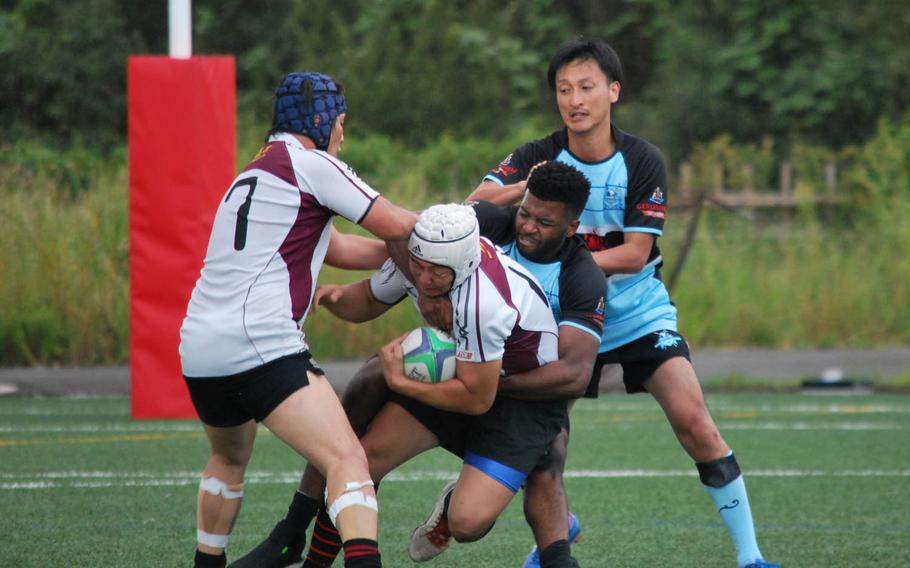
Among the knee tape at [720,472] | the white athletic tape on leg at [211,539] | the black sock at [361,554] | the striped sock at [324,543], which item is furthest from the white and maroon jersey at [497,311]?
the white athletic tape on leg at [211,539]

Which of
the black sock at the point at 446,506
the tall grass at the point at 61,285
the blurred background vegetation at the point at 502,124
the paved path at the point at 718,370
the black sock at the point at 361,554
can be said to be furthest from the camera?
the blurred background vegetation at the point at 502,124

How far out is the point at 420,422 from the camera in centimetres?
518

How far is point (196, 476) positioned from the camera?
26.0 feet

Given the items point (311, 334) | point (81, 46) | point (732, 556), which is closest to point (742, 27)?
point (81, 46)

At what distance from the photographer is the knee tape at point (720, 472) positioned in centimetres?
551

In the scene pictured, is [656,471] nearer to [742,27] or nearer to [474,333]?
[474,333]

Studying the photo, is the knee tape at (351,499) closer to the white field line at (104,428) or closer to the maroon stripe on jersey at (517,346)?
the maroon stripe on jersey at (517,346)

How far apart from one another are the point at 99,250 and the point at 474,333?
9.10 meters

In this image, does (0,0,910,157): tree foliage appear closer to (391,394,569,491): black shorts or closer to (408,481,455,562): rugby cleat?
(408,481,455,562): rugby cleat

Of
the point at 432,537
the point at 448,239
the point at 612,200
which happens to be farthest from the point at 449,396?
the point at 612,200

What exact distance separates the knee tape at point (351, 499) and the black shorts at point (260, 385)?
1.21 feet

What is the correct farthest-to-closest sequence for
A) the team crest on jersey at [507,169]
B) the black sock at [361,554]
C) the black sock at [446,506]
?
the team crest on jersey at [507,169] → the black sock at [446,506] → the black sock at [361,554]

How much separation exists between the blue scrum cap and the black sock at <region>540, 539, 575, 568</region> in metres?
1.70

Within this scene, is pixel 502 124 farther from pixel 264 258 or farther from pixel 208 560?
pixel 264 258
